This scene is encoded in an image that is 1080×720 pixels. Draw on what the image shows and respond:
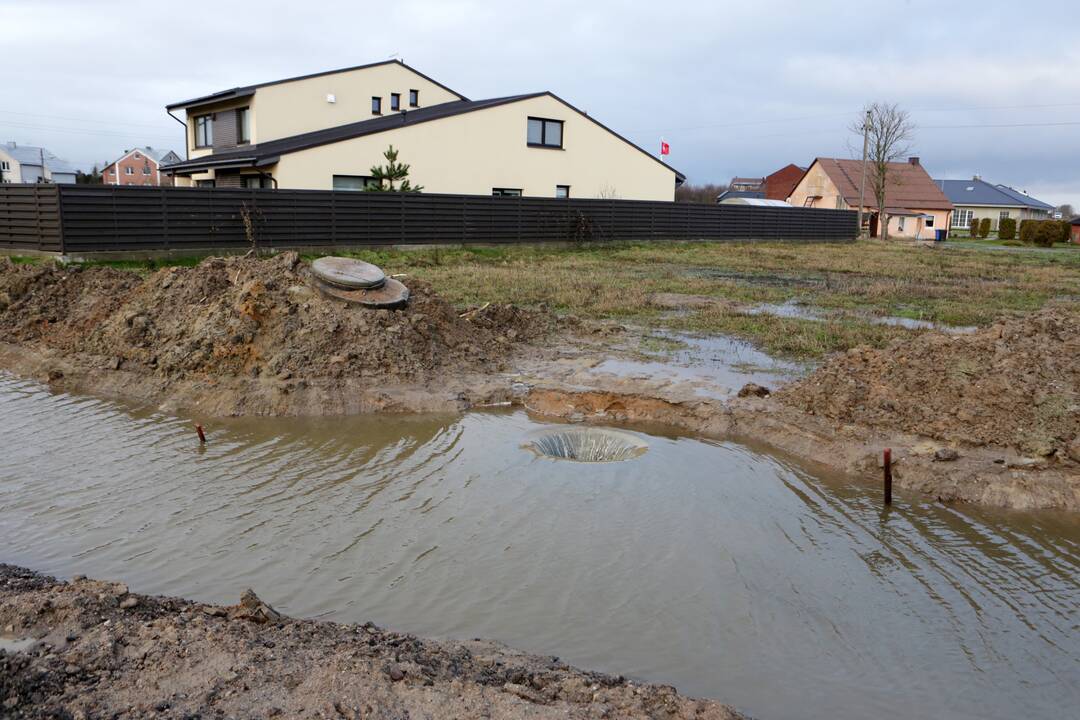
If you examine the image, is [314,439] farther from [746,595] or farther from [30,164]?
[30,164]

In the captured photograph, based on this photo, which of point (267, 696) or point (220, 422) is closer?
point (267, 696)

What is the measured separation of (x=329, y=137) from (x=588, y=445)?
76.8 feet

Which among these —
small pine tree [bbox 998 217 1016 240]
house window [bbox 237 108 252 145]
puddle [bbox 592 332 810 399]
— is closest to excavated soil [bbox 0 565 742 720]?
puddle [bbox 592 332 810 399]

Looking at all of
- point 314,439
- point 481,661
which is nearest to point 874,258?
point 314,439

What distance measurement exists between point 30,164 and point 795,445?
9979 cm

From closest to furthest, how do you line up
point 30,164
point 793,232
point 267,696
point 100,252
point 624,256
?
point 267,696
point 100,252
point 624,256
point 793,232
point 30,164

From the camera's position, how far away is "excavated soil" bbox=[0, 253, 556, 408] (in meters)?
9.76

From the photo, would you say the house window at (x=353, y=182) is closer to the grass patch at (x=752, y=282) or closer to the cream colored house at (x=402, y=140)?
the cream colored house at (x=402, y=140)

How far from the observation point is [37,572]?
204 inches

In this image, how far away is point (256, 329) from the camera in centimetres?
1002

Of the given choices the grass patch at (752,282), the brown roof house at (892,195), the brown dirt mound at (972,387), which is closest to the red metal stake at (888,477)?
the brown dirt mound at (972,387)

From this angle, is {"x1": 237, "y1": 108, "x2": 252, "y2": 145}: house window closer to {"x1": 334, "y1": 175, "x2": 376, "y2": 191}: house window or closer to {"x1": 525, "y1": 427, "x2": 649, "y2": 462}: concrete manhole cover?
{"x1": 334, "y1": 175, "x2": 376, "y2": 191}: house window

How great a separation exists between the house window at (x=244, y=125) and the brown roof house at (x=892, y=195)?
132ft

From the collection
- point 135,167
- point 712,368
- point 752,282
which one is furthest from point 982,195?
point 135,167
